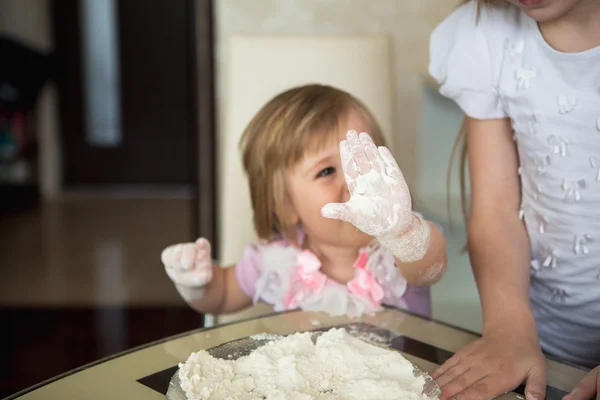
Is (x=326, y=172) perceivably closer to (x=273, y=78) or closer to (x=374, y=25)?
(x=273, y=78)

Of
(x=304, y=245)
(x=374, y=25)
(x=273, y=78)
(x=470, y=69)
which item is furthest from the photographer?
(x=374, y=25)

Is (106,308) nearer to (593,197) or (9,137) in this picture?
(9,137)

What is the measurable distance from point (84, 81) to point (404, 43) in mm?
3130

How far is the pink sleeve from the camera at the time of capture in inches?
49.4

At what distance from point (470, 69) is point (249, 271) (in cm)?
53

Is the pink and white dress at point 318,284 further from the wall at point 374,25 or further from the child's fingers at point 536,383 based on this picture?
the wall at point 374,25

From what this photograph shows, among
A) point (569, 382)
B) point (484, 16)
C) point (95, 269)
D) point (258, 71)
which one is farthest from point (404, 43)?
point (95, 269)

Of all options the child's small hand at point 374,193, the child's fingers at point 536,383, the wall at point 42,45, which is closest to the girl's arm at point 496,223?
the child's fingers at point 536,383

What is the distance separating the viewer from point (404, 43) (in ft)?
6.91

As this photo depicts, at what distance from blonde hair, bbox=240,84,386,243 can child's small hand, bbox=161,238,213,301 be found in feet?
0.49

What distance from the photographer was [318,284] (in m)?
1.12

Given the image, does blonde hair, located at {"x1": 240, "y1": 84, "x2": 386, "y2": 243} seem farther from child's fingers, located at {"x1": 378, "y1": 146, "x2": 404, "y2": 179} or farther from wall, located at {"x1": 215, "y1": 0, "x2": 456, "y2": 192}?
wall, located at {"x1": 215, "y1": 0, "x2": 456, "y2": 192}

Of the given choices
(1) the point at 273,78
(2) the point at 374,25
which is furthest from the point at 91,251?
(1) the point at 273,78

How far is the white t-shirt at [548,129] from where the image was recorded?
0.96 meters
